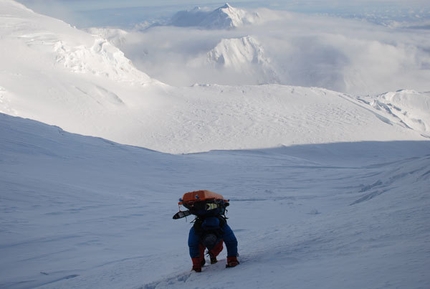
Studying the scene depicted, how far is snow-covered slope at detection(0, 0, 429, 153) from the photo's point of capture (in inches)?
1391

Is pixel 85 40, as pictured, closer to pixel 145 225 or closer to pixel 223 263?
pixel 145 225

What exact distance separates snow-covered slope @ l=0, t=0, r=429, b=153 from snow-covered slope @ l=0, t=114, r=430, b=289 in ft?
39.1

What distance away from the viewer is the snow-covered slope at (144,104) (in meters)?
35.3

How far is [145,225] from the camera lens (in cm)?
1062

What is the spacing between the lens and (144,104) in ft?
143

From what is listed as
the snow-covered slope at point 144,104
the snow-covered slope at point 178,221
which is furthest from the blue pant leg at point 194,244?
the snow-covered slope at point 144,104

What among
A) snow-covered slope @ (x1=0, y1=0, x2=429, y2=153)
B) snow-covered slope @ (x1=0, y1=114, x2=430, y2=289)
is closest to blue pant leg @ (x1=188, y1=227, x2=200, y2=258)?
snow-covered slope @ (x1=0, y1=114, x2=430, y2=289)

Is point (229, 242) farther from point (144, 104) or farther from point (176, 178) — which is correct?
point (144, 104)

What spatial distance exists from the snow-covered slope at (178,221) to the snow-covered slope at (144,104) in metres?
11.9

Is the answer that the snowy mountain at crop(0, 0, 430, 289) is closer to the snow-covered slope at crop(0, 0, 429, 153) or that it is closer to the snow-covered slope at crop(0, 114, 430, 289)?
the snow-covered slope at crop(0, 114, 430, 289)

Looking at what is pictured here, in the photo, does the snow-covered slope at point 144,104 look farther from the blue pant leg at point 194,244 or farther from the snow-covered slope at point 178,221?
the blue pant leg at point 194,244

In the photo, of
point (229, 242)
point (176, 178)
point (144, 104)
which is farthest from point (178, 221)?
point (144, 104)

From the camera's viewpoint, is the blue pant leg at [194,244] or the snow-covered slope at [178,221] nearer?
the snow-covered slope at [178,221]

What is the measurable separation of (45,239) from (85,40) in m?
42.2
